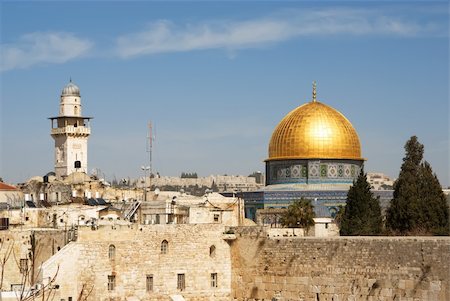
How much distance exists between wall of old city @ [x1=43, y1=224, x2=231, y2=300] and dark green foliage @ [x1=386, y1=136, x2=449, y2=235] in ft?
19.7

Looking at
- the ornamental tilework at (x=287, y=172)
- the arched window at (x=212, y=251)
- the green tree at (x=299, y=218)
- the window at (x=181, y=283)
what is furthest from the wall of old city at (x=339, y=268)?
the ornamental tilework at (x=287, y=172)

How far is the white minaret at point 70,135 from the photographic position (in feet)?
170

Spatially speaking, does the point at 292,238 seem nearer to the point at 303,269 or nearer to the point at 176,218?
the point at 303,269

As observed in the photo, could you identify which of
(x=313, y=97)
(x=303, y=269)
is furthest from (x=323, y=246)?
(x=313, y=97)

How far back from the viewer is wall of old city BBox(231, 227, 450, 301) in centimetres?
2508

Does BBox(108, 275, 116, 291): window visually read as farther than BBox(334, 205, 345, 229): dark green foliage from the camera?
No

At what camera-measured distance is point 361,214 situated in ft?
110

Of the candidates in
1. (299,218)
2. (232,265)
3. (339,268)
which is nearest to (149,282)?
(232,265)

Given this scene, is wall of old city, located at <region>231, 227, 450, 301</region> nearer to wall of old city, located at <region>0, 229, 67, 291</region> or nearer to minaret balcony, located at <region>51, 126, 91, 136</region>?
wall of old city, located at <region>0, 229, 67, 291</region>

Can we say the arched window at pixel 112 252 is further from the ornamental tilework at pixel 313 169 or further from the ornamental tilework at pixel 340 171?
the ornamental tilework at pixel 340 171

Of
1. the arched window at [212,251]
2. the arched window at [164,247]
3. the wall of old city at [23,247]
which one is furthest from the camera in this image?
the wall of old city at [23,247]

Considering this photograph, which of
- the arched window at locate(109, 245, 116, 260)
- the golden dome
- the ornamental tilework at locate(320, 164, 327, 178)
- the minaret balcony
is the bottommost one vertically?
the arched window at locate(109, 245, 116, 260)

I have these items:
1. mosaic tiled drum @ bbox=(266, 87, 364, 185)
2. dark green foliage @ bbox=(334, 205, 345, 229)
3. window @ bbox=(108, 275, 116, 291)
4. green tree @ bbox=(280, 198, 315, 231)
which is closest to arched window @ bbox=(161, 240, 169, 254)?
window @ bbox=(108, 275, 116, 291)

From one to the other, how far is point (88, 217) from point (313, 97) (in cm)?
1787
